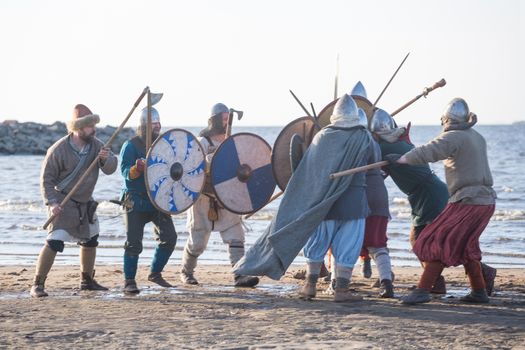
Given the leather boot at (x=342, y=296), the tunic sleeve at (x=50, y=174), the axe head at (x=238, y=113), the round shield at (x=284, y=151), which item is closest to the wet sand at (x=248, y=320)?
the leather boot at (x=342, y=296)

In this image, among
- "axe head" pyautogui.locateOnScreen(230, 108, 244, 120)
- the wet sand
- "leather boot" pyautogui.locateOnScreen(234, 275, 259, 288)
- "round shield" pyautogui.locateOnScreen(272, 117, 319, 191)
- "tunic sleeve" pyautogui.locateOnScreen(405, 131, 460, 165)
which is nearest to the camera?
the wet sand

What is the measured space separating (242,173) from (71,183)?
1433 mm

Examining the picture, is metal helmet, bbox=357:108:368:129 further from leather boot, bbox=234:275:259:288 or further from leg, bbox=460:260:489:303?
leather boot, bbox=234:275:259:288

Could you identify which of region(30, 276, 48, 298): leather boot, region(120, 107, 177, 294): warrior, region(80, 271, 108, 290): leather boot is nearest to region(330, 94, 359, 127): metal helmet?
region(120, 107, 177, 294): warrior

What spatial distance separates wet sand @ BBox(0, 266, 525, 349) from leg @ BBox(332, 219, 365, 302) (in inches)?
4.4

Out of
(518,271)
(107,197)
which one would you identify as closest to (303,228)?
(518,271)

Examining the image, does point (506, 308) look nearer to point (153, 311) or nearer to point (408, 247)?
point (153, 311)

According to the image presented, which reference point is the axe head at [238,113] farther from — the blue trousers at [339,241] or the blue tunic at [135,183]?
the blue trousers at [339,241]

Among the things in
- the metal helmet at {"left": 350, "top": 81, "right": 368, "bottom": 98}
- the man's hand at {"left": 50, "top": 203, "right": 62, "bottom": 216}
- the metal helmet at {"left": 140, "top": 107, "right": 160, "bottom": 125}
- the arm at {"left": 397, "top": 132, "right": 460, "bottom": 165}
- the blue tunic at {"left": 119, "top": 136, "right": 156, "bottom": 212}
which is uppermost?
the metal helmet at {"left": 350, "top": 81, "right": 368, "bottom": 98}

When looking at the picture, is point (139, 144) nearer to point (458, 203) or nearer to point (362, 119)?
point (362, 119)

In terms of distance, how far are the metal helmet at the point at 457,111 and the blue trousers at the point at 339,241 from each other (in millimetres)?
1003

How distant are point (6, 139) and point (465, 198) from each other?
49121mm

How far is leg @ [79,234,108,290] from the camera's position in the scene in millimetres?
8789

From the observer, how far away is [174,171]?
862cm
